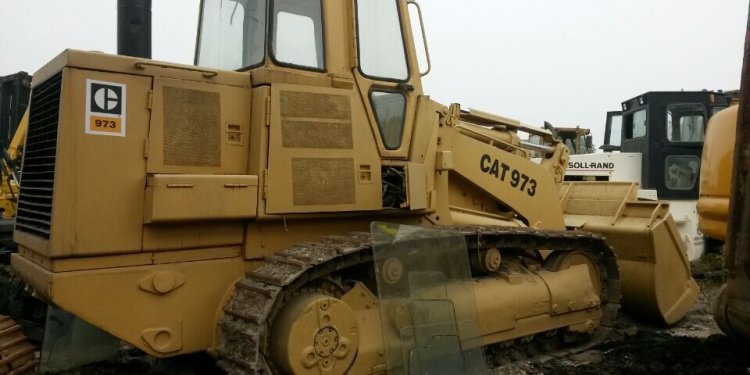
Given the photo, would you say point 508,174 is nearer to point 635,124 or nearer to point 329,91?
point 329,91

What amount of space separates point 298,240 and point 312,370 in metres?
0.92

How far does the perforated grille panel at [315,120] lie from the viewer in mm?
4207

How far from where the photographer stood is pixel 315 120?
4332 millimetres

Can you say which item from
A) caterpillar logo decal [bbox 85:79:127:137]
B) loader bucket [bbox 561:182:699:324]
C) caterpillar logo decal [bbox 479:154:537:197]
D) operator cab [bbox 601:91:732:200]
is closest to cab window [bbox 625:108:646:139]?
operator cab [bbox 601:91:732:200]

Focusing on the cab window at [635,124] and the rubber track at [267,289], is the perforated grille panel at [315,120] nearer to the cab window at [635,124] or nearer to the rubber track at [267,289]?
the rubber track at [267,289]

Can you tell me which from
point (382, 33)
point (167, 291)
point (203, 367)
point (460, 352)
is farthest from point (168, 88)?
point (460, 352)

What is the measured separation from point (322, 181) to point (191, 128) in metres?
0.89

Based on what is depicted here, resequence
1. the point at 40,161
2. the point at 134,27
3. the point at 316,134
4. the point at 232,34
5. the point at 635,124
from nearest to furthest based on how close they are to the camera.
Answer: the point at 40,161 < the point at 316,134 < the point at 232,34 < the point at 134,27 < the point at 635,124

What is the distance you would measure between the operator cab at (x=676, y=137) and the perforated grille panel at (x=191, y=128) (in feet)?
30.4

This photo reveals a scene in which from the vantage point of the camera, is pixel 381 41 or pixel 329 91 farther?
pixel 381 41

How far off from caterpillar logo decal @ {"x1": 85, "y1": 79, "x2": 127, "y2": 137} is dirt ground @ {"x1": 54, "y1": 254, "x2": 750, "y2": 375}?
1821 millimetres

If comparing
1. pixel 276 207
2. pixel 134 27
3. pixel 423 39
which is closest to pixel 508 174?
pixel 423 39

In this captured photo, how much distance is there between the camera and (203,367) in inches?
186

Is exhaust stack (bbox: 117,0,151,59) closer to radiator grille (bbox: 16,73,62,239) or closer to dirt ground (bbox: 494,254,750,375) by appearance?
radiator grille (bbox: 16,73,62,239)
